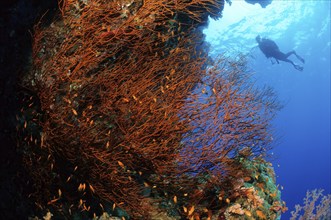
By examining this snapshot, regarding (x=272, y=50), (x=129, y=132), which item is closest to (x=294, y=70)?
(x=272, y=50)

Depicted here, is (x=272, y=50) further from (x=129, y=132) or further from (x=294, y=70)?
(x=294, y=70)

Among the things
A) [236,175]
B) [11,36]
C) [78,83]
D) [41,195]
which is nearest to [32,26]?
[11,36]

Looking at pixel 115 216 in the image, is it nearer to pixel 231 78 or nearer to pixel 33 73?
pixel 33 73

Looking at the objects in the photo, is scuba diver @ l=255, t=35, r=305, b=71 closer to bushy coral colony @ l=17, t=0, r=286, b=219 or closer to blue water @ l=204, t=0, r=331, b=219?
blue water @ l=204, t=0, r=331, b=219

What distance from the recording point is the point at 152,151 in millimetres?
3865

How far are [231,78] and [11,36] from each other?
398 cm

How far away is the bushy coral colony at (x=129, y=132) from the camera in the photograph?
3510 mm

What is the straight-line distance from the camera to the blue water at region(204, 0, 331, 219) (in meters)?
41.8

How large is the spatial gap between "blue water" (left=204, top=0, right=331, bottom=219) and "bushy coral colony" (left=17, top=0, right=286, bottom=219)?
1.01 metres

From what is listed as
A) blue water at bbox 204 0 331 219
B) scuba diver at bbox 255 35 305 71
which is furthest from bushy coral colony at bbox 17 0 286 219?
scuba diver at bbox 255 35 305 71

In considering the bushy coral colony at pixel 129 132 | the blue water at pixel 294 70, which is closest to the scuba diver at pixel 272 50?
the blue water at pixel 294 70

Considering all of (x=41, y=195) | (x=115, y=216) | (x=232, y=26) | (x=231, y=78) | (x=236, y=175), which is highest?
(x=232, y=26)

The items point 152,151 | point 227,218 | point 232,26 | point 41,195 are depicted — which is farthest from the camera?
point 232,26

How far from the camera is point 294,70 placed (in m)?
73.6
